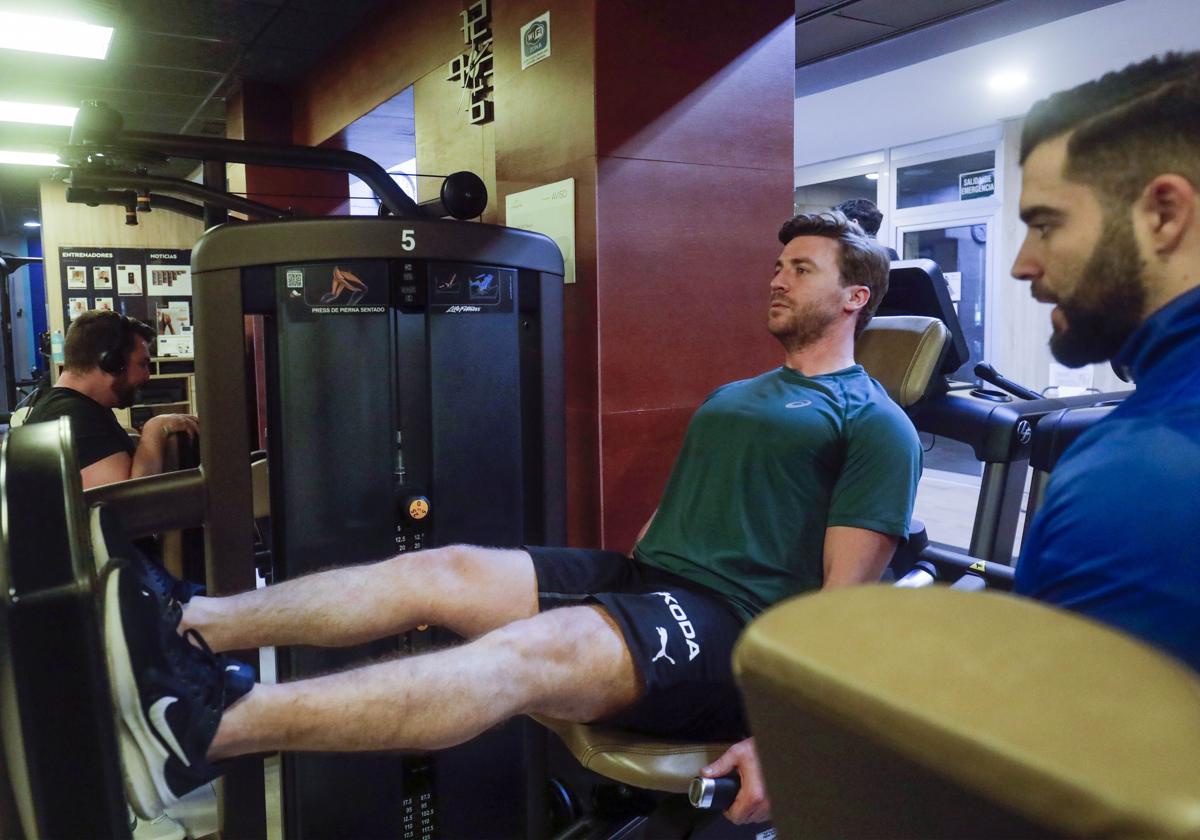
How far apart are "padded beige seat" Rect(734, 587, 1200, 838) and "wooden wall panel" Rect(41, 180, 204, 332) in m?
7.91

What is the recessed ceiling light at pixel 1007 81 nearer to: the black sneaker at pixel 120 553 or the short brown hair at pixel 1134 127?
the short brown hair at pixel 1134 127

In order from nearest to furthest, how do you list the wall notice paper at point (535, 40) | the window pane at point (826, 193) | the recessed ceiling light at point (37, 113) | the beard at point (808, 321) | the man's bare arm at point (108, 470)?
1. the beard at point (808, 321)
2. the wall notice paper at point (535, 40)
3. the man's bare arm at point (108, 470)
4. the recessed ceiling light at point (37, 113)
5. the window pane at point (826, 193)

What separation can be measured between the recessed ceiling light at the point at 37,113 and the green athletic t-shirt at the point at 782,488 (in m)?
5.05

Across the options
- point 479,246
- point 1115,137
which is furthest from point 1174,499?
point 479,246

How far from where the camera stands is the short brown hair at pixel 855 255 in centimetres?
204

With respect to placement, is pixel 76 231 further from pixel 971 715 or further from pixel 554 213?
pixel 971 715

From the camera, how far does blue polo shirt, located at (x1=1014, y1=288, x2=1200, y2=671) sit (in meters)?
0.67

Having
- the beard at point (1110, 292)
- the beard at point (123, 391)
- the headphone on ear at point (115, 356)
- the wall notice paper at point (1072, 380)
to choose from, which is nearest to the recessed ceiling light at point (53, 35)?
the headphone on ear at point (115, 356)

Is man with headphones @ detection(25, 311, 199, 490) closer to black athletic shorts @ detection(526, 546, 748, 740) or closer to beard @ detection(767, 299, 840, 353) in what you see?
black athletic shorts @ detection(526, 546, 748, 740)

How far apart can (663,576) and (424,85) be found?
7.85 ft

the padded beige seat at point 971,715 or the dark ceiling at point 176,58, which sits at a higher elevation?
the dark ceiling at point 176,58

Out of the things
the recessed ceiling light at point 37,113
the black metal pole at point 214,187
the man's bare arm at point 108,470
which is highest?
the recessed ceiling light at point 37,113

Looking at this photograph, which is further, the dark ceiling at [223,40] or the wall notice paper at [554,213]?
the dark ceiling at [223,40]

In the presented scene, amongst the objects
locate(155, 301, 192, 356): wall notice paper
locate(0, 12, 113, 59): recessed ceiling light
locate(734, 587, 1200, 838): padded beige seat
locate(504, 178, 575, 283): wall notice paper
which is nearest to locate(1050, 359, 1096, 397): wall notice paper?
locate(504, 178, 575, 283): wall notice paper
